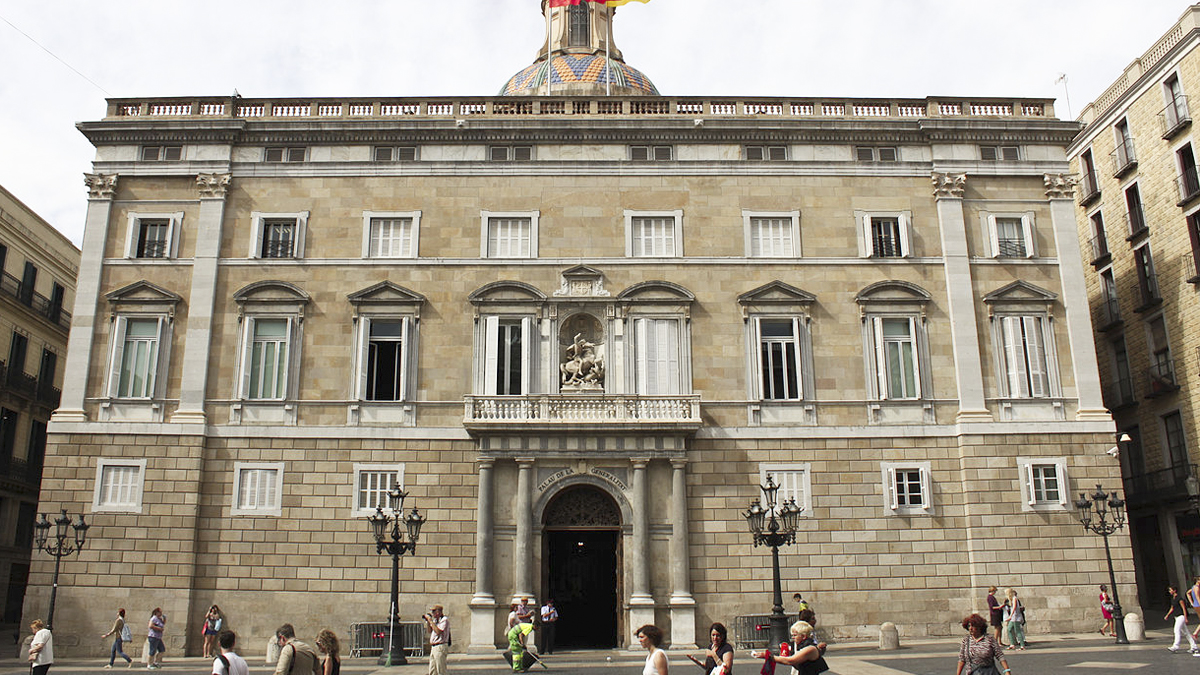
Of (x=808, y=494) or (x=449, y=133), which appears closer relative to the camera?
(x=808, y=494)

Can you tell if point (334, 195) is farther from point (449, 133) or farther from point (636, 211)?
point (636, 211)

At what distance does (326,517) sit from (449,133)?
12789 millimetres

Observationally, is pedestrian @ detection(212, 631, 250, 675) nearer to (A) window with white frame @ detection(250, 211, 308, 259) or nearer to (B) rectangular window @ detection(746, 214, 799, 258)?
(A) window with white frame @ detection(250, 211, 308, 259)

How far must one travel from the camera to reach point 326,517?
27781 mm

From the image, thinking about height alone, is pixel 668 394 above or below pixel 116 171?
below

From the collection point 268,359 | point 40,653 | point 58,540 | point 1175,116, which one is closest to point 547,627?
point 268,359

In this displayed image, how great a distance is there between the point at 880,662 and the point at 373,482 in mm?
15073

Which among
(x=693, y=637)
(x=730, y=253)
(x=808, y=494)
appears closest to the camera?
(x=693, y=637)

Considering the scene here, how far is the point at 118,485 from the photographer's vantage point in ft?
91.4

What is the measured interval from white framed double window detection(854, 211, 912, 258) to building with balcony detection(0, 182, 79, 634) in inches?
1362

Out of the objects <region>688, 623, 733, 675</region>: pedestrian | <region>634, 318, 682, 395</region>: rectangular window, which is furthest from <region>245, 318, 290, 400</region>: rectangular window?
<region>688, 623, 733, 675</region>: pedestrian

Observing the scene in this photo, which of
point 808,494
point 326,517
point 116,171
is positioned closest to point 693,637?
point 808,494

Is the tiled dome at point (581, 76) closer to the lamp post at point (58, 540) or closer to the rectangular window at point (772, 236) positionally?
the rectangular window at point (772, 236)

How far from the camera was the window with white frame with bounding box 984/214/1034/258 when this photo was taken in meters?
30.3
